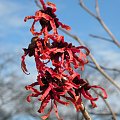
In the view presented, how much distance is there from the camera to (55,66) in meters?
1.52

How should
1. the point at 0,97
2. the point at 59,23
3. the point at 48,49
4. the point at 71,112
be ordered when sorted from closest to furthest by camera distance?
the point at 48,49 → the point at 59,23 → the point at 71,112 → the point at 0,97

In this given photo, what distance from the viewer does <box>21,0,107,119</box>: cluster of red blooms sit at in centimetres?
151

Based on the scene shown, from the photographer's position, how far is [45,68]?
1.54 metres

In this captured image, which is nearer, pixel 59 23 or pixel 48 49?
pixel 48 49

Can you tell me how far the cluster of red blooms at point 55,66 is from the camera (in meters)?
1.51

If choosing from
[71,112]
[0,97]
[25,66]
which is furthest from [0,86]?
[25,66]

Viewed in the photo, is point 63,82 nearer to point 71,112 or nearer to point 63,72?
point 63,72

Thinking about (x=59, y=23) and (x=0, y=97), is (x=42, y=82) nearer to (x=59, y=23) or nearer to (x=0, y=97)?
(x=59, y=23)

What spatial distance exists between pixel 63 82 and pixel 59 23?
0.84 ft

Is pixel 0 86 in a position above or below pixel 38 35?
above

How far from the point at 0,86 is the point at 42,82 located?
19.0m

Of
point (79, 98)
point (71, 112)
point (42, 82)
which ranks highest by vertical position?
point (71, 112)

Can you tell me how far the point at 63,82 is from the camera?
1523 mm

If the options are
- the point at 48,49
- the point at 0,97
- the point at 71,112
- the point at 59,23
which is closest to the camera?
the point at 48,49
